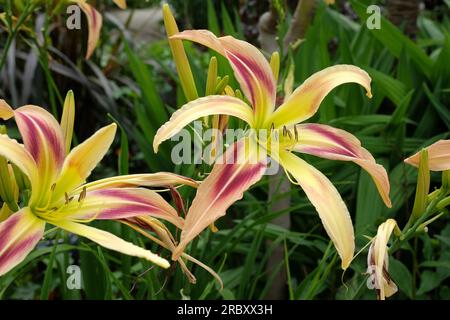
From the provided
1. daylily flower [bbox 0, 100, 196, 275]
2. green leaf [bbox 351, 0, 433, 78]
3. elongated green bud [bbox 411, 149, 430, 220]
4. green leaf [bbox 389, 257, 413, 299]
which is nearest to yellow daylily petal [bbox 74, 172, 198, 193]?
daylily flower [bbox 0, 100, 196, 275]

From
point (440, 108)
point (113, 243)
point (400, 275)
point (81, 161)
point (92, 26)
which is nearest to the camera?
point (113, 243)

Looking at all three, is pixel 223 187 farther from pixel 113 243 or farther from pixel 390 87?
pixel 390 87

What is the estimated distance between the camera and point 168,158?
1895 millimetres

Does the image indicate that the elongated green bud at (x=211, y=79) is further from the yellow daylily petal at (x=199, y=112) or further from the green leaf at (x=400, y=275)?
Result: the green leaf at (x=400, y=275)

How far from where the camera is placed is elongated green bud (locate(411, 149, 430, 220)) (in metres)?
0.73

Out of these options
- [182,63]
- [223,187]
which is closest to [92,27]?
[182,63]

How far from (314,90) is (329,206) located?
0.16 m

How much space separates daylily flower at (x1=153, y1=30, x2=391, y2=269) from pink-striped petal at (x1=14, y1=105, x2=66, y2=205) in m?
0.13

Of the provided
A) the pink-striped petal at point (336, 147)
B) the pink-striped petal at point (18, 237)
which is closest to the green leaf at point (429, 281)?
the pink-striped petal at point (336, 147)

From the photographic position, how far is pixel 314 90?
75 cm

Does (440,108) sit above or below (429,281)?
above

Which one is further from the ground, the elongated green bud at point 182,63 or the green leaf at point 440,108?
the green leaf at point 440,108

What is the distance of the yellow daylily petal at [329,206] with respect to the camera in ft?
2.04

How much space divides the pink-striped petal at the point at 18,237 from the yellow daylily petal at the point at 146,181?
0.07 metres
